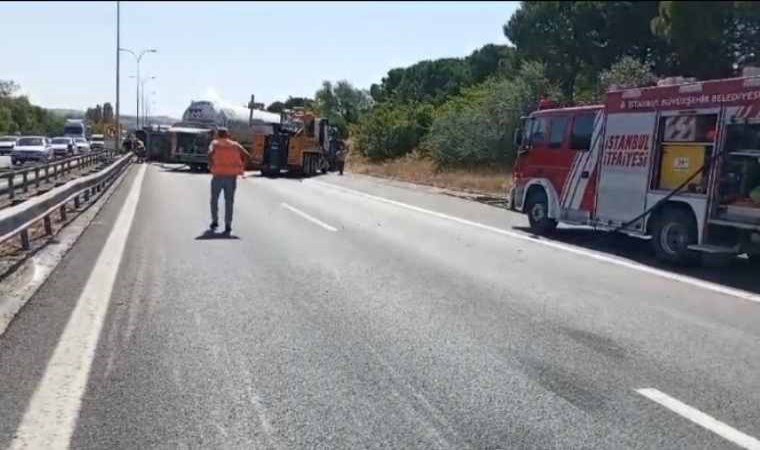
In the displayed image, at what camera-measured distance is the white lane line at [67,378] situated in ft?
15.0

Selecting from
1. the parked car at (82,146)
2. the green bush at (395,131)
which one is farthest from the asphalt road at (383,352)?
the green bush at (395,131)

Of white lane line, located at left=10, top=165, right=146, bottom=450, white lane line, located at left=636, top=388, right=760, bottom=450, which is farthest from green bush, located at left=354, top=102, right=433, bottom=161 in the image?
white lane line, located at left=636, top=388, right=760, bottom=450

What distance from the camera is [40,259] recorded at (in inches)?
423

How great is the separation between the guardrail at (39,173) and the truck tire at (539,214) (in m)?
9.54

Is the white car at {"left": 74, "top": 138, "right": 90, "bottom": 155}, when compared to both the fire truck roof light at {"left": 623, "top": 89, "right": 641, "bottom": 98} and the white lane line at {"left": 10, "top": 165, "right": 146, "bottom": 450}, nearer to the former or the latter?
the fire truck roof light at {"left": 623, "top": 89, "right": 641, "bottom": 98}

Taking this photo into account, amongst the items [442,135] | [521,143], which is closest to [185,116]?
[442,135]

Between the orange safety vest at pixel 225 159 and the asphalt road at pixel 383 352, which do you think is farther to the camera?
the orange safety vest at pixel 225 159

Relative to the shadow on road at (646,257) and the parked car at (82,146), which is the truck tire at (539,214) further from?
the parked car at (82,146)

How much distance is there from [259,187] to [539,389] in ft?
80.2

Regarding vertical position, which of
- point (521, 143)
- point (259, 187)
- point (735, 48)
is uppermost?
point (735, 48)

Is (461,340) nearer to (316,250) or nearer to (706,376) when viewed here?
(706,376)

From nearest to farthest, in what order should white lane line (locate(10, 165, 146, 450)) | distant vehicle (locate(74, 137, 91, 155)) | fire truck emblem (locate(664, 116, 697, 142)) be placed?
1. white lane line (locate(10, 165, 146, 450))
2. fire truck emblem (locate(664, 116, 697, 142))
3. distant vehicle (locate(74, 137, 91, 155))

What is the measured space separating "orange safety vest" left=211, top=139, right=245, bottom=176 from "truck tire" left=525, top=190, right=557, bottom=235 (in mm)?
5708

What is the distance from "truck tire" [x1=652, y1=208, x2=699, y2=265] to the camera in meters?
11.8
